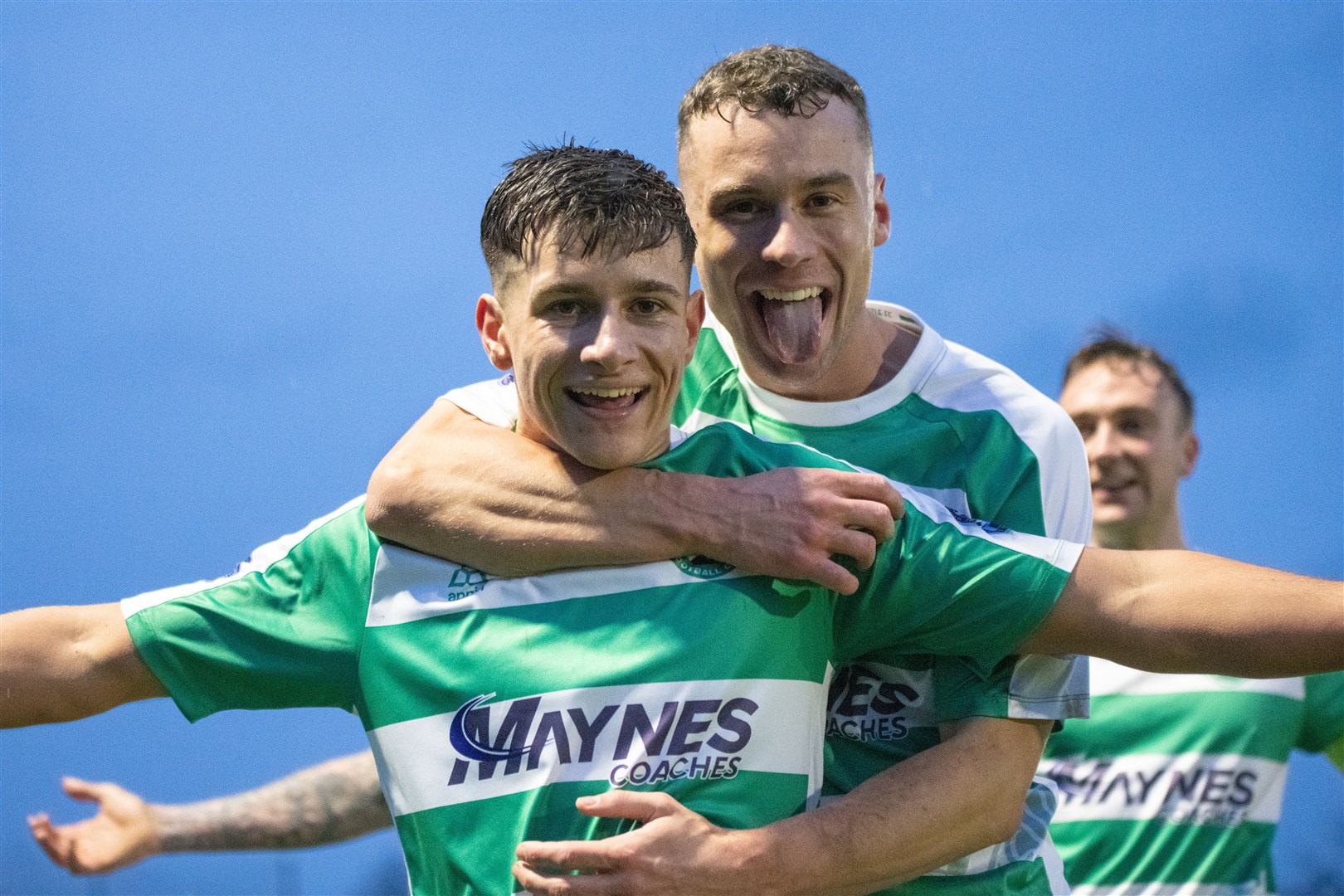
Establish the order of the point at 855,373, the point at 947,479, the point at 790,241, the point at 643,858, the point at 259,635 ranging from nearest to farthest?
the point at 643,858, the point at 259,635, the point at 947,479, the point at 790,241, the point at 855,373

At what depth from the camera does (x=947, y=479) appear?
2.39 meters

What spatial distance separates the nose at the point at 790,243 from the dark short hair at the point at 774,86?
17cm

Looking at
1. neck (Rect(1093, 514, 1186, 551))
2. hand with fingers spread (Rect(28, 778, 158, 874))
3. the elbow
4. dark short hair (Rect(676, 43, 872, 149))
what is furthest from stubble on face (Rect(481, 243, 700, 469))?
neck (Rect(1093, 514, 1186, 551))

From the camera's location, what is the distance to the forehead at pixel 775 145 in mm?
2508

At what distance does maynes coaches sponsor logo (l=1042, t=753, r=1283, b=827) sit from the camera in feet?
12.2

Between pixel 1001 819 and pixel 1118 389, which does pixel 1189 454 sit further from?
pixel 1001 819

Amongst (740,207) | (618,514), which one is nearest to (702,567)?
(618,514)

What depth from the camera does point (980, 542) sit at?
2045 millimetres

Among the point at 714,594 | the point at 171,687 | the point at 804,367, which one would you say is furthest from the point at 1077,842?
the point at 171,687

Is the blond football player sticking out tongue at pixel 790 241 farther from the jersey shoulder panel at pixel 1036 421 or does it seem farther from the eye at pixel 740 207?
the jersey shoulder panel at pixel 1036 421

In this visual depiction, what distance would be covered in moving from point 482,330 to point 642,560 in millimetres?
425

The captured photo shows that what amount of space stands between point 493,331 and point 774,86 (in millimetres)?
680

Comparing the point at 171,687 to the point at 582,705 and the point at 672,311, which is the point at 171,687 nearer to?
the point at 582,705

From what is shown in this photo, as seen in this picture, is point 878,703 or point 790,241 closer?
point 878,703
